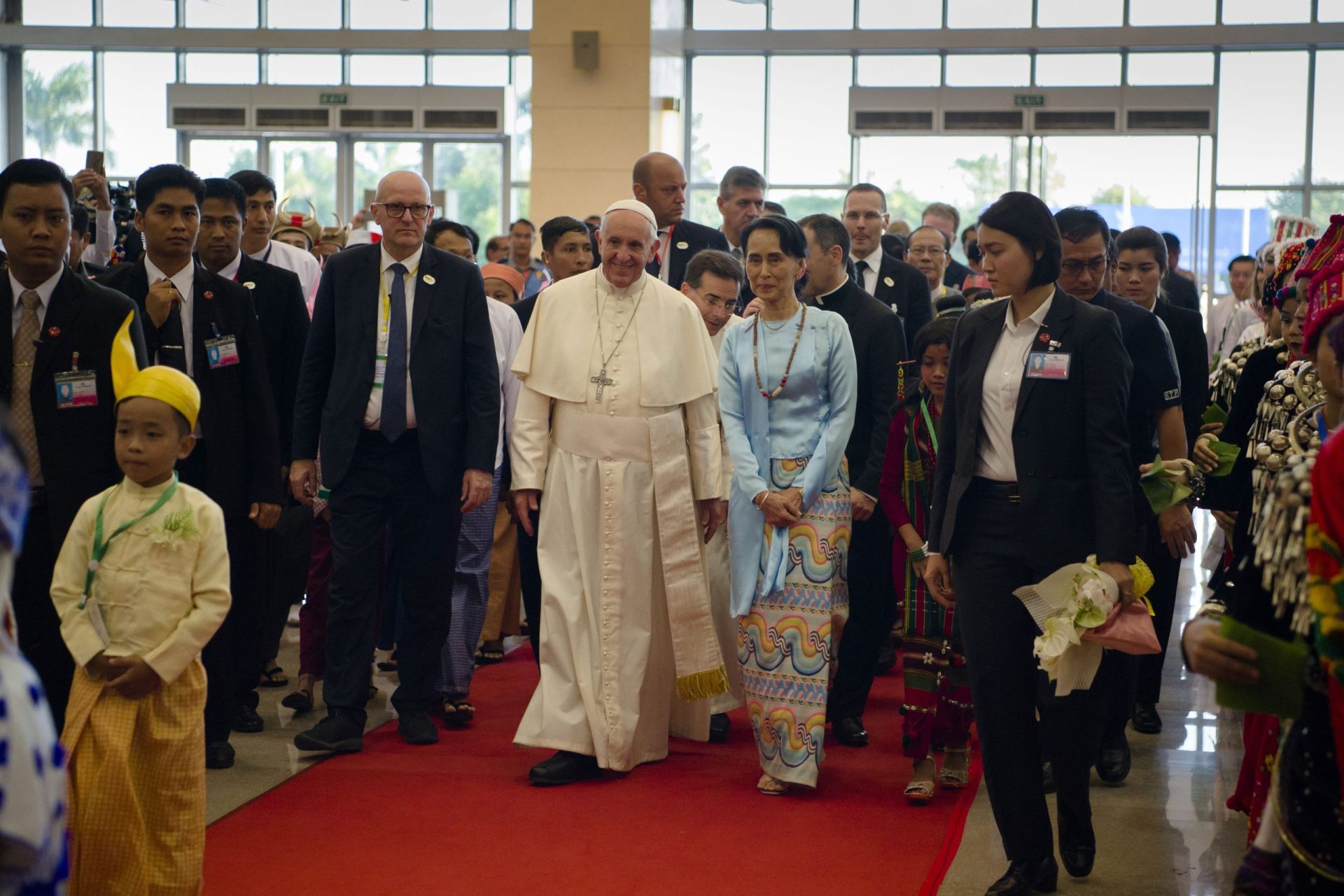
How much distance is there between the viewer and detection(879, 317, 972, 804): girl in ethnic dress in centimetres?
477

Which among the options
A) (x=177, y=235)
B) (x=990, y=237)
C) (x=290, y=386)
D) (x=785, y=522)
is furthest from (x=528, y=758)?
(x=990, y=237)

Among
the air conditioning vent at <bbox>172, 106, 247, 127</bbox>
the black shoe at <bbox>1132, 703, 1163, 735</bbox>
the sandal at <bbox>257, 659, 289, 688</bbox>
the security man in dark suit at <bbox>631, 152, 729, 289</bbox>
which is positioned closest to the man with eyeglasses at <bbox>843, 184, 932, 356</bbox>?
the security man in dark suit at <bbox>631, 152, 729, 289</bbox>

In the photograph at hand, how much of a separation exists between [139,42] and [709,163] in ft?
24.5

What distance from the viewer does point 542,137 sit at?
15.6 metres

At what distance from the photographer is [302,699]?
229 inches

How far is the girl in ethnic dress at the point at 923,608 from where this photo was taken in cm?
477

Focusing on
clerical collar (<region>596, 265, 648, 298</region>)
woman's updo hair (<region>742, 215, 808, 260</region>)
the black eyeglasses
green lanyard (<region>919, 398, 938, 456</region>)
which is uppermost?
the black eyeglasses

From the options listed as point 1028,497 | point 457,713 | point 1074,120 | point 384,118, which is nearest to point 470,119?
point 384,118

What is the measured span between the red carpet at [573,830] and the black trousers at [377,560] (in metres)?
0.30

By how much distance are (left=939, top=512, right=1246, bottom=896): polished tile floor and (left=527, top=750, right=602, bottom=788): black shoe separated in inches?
51.8

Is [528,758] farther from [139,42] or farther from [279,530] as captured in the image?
[139,42]

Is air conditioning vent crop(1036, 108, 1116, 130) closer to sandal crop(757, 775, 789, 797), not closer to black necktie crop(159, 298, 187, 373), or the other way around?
sandal crop(757, 775, 789, 797)

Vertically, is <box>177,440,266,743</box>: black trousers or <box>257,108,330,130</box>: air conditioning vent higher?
<box>257,108,330,130</box>: air conditioning vent

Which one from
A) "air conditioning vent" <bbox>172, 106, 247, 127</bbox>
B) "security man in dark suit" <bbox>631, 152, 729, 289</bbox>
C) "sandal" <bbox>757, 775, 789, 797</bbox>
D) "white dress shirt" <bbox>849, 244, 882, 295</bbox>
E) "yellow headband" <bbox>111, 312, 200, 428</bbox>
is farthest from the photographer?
"air conditioning vent" <bbox>172, 106, 247, 127</bbox>
